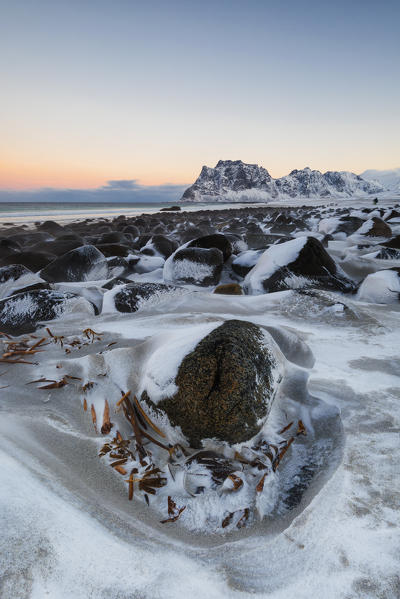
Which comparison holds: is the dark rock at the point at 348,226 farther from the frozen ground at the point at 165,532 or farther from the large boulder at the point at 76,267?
the frozen ground at the point at 165,532

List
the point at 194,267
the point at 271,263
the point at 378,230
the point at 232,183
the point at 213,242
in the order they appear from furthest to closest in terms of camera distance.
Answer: the point at 232,183 → the point at 378,230 → the point at 213,242 → the point at 194,267 → the point at 271,263

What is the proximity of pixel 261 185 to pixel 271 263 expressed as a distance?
16111 cm

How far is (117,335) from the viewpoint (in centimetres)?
200

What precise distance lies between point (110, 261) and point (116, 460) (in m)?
3.90

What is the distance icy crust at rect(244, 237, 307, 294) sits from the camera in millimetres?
3324

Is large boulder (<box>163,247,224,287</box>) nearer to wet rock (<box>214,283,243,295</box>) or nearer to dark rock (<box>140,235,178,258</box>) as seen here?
wet rock (<box>214,283,243,295</box>)

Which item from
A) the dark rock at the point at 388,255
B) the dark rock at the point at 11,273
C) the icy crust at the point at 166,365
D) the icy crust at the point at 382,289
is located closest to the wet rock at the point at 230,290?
the icy crust at the point at 382,289

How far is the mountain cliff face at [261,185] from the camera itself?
149375 mm

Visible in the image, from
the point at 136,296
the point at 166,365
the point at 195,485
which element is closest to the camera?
the point at 195,485

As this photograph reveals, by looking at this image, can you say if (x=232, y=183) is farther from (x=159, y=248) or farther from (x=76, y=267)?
(x=76, y=267)

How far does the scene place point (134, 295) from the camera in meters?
2.72

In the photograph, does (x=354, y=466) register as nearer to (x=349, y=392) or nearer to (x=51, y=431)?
(x=349, y=392)

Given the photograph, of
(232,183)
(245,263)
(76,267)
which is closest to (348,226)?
(245,263)

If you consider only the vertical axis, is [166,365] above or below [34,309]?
above
